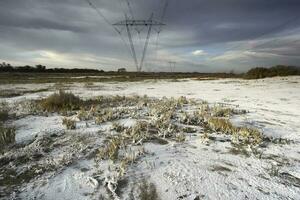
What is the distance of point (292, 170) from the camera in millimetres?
6094

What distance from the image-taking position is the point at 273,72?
32.7m

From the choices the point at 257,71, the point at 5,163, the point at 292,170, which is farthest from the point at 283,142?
the point at 257,71

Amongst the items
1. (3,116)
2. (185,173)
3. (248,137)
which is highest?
(248,137)

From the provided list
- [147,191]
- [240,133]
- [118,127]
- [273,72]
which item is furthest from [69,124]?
[273,72]

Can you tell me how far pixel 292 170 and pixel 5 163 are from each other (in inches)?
228

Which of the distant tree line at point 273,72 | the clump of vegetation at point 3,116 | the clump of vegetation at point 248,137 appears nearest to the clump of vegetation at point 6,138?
the clump of vegetation at point 3,116

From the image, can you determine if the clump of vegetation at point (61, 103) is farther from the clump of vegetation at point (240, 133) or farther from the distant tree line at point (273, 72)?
the distant tree line at point (273, 72)

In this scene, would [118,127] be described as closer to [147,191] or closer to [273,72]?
[147,191]

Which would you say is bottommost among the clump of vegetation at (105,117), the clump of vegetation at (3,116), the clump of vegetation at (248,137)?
the clump of vegetation at (3,116)

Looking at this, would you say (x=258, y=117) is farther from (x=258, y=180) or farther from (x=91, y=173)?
(x=91, y=173)

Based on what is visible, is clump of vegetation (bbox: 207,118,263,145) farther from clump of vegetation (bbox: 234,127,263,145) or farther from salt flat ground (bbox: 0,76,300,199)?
salt flat ground (bbox: 0,76,300,199)

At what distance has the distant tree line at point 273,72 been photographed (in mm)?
32125

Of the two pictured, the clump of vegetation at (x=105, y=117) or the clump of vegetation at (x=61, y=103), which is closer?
the clump of vegetation at (x=105, y=117)

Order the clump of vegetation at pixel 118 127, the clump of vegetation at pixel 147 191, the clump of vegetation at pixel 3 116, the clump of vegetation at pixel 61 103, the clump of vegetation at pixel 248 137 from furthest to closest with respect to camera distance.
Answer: the clump of vegetation at pixel 61 103, the clump of vegetation at pixel 3 116, the clump of vegetation at pixel 118 127, the clump of vegetation at pixel 248 137, the clump of vegetation at pixel 147 191
